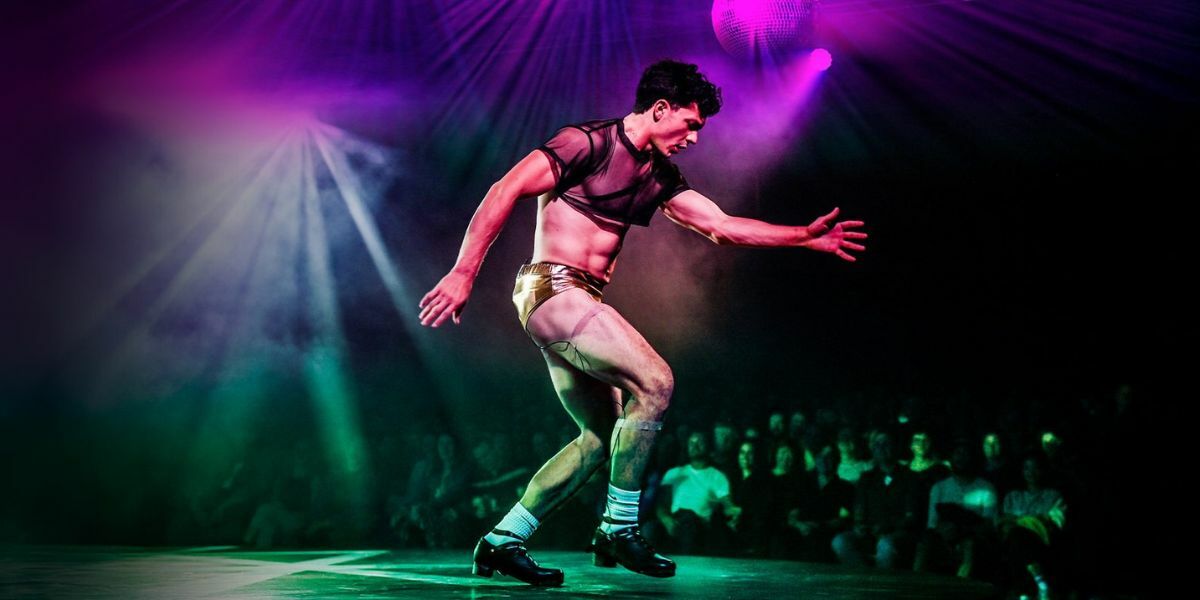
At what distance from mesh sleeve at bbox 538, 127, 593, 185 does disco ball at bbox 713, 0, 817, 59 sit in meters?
3.66

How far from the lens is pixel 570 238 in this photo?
3.54 metres

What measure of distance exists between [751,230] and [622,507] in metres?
1.17

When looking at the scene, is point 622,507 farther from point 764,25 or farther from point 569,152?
point 764,25

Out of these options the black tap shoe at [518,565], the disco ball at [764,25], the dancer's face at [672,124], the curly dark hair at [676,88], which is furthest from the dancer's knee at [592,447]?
the disco ball at [764,25]

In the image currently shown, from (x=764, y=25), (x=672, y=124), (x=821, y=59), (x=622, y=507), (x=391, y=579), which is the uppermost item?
(x=821, y=59)

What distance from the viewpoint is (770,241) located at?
12.2 feet

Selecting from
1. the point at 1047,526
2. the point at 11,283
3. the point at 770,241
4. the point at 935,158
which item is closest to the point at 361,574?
the point at 770,241

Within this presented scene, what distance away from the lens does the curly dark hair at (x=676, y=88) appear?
3.56m

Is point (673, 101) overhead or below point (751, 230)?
overhead

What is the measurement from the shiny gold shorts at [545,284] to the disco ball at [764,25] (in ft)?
12.6

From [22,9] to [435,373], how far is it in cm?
466

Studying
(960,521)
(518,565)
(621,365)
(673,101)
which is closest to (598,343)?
(621,365)

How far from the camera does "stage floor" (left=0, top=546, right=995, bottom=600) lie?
10.3 ft

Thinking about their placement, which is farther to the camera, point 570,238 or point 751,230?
point 751,230
